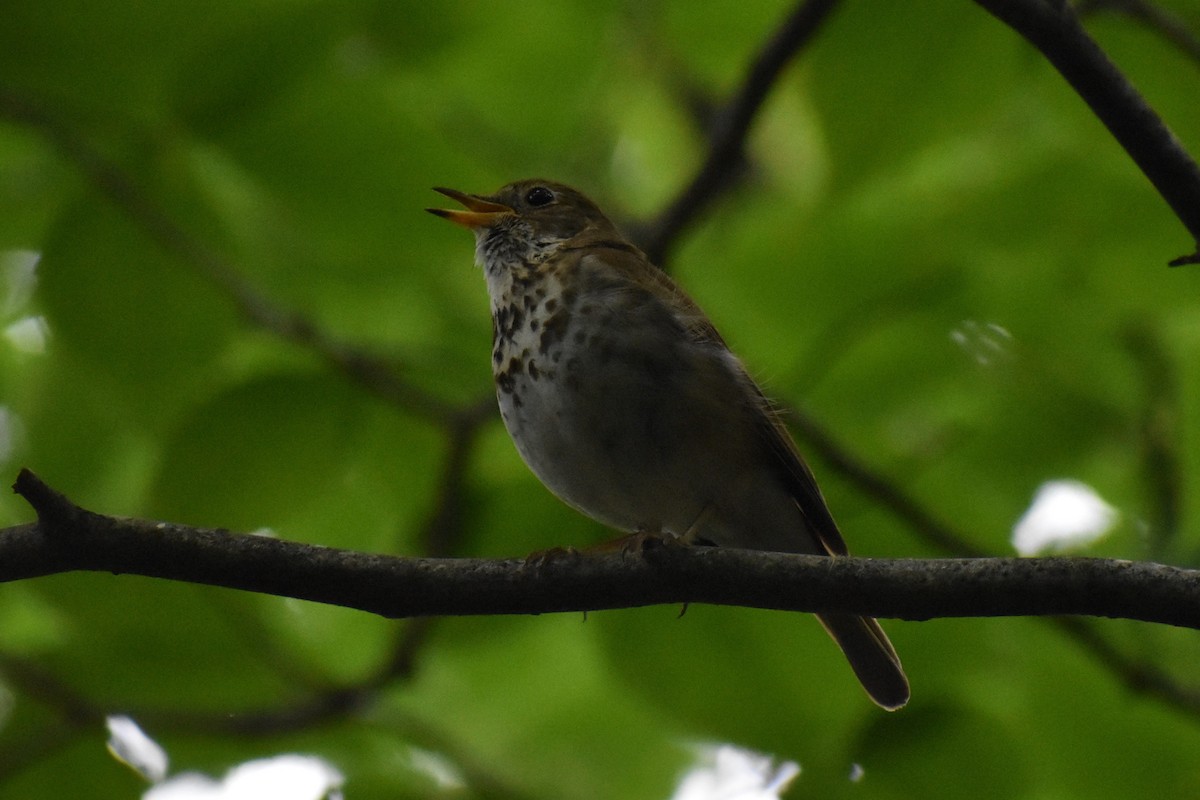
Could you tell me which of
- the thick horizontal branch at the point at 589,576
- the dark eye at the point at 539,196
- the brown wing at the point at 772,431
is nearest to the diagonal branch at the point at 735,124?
the dark eye at the point at 539,196

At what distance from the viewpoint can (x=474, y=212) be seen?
5914mm

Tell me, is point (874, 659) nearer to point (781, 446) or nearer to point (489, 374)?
point (781, 446)

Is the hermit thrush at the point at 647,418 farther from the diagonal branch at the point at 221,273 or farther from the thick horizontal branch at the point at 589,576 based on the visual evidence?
the thick horizontal branch at the point at 589,576

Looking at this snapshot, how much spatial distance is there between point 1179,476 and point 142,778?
13.0 feet

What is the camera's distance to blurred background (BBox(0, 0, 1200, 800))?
4531 mm

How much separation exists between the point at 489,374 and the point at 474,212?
2.42 feet

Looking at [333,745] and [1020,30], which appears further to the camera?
[333,745]

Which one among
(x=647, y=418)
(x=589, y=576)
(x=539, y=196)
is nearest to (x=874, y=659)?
(x=647, y=418)

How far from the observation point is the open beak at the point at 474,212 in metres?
5.38

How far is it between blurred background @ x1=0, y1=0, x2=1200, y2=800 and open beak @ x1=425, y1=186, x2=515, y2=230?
11cm

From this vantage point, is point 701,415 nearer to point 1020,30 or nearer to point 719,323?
point 719,323

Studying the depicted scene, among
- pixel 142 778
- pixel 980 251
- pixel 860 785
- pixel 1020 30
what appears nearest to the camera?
pixel 1020 30

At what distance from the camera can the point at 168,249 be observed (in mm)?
4684

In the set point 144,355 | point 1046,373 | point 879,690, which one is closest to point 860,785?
point 879,690
